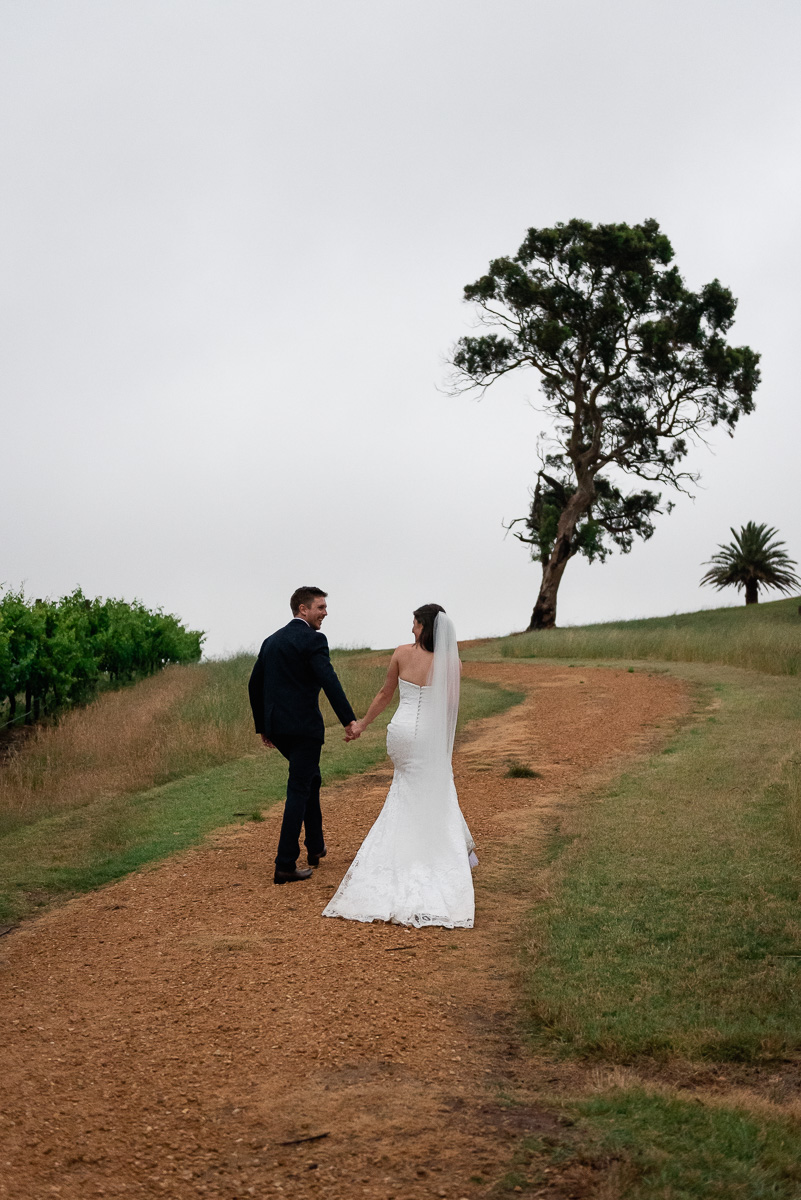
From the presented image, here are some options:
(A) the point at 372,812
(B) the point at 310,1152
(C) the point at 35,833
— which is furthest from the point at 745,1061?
(C) the point at 35,833

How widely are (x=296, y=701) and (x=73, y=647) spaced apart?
17.7 metres

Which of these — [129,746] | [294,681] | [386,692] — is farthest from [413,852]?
[129,746]

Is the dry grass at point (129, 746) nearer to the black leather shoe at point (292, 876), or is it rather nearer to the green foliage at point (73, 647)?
the green foliage at point (73, 647)

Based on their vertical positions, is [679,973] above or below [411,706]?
below

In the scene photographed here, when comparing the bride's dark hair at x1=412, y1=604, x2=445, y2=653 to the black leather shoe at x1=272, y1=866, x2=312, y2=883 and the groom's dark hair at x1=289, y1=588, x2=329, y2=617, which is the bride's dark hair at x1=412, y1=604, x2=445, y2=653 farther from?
the black leather shoe at x1=272, y1=866, x2=312, y2=883

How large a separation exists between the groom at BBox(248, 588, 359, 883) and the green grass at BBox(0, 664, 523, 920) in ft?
7.72

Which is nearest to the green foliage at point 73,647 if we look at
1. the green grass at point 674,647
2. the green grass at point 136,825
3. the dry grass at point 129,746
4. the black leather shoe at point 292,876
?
the dry grass at point 129,746

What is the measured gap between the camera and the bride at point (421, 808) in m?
7.68

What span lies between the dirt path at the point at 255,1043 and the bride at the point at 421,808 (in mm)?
326

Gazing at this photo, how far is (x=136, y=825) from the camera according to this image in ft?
39.1

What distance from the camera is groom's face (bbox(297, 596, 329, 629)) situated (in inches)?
332

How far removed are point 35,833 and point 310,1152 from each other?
868cm

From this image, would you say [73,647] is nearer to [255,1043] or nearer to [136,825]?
[136,825]

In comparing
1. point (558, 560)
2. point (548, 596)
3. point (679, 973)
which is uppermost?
point (558, 560)
